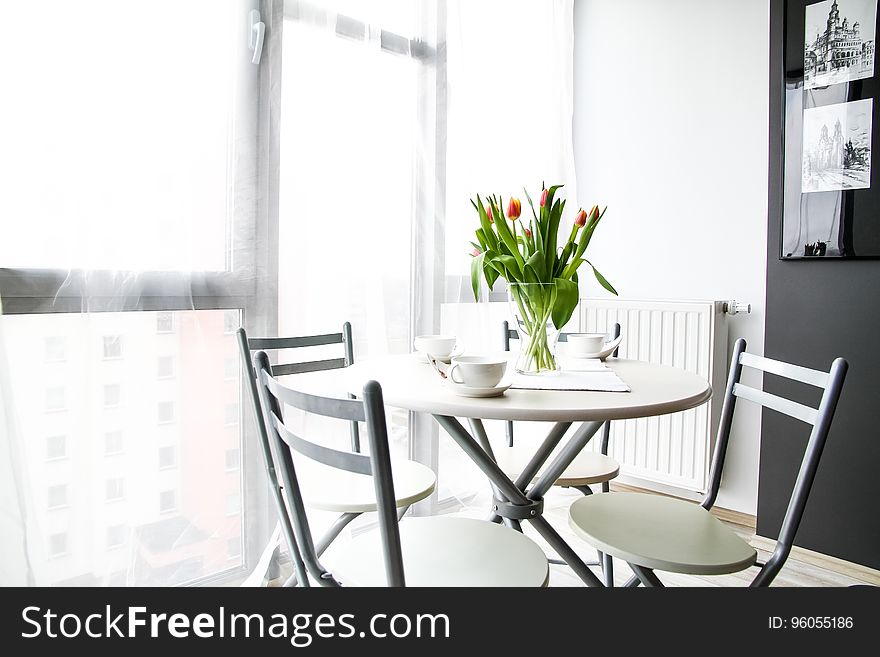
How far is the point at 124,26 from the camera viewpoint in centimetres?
183

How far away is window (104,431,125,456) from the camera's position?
1.81m

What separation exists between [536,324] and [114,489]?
1.32 meters

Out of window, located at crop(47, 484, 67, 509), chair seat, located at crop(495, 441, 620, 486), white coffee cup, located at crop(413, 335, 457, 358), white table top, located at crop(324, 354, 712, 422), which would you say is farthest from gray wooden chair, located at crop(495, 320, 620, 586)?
window, located at crop(47, 484, 67, 509)

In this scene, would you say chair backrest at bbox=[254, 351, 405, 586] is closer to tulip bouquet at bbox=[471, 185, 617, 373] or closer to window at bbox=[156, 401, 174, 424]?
tulip bouquet at bbox=[471, 185, 617, 373]

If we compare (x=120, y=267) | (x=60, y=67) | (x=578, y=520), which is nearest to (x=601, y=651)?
(x=578, y=520)

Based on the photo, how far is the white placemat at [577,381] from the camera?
1520mm

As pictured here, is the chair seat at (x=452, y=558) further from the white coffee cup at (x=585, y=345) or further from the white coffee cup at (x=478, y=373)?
the white coffee cup at (x=585, y=345)

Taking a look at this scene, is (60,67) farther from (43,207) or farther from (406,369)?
(406,369)

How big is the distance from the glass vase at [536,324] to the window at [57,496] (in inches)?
51.5

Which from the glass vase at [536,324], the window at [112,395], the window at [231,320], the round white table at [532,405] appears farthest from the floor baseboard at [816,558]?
the window at [112,395]

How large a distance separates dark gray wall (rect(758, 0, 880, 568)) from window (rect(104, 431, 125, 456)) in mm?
2531

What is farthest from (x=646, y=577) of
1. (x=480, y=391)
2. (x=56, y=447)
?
(x=56, y=447)

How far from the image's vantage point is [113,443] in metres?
1.83

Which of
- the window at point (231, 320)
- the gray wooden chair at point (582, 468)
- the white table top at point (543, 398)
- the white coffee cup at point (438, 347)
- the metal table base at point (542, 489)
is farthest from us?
the window at point (231, 320)
